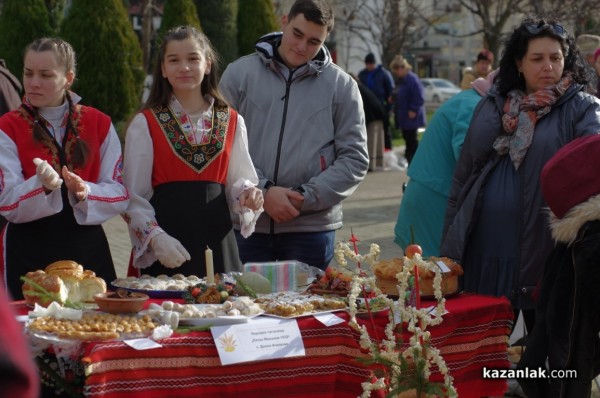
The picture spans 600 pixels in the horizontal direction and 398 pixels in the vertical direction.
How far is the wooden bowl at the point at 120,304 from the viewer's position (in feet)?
10.4

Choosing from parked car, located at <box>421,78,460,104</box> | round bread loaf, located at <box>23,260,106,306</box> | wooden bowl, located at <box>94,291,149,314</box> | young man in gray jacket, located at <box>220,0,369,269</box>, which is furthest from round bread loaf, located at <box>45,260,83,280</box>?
parked car, located at <box>421,78,460,104</box>

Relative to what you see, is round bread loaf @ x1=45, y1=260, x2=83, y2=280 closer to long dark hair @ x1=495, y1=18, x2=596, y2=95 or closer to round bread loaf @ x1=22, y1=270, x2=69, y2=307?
round bread loaf @ x1=22, y1=270, x2=69, y2=307

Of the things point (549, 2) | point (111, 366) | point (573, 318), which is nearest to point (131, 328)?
point (111, 366)

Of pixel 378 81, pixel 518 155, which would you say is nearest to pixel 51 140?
pixel 518 155

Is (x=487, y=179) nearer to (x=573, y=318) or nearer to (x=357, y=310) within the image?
(x=573, y=318)

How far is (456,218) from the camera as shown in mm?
4469

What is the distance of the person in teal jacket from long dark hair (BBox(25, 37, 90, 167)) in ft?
6.14

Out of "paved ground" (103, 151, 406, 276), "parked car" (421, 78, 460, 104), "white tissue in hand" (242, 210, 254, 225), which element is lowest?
"parked car" (421, 78, 460, 104)

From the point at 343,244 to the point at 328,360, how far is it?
0.41 m

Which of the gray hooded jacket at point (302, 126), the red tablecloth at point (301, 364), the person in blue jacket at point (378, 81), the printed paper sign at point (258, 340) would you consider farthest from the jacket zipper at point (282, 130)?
the person in blue jacket at point (378, 81)

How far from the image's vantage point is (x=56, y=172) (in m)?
3.66

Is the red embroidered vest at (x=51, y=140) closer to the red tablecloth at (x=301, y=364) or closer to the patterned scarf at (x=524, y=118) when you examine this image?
the red tablecloth at (x=301, y=364)

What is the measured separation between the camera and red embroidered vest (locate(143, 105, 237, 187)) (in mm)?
3898

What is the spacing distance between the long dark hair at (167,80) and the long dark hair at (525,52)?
132cm
